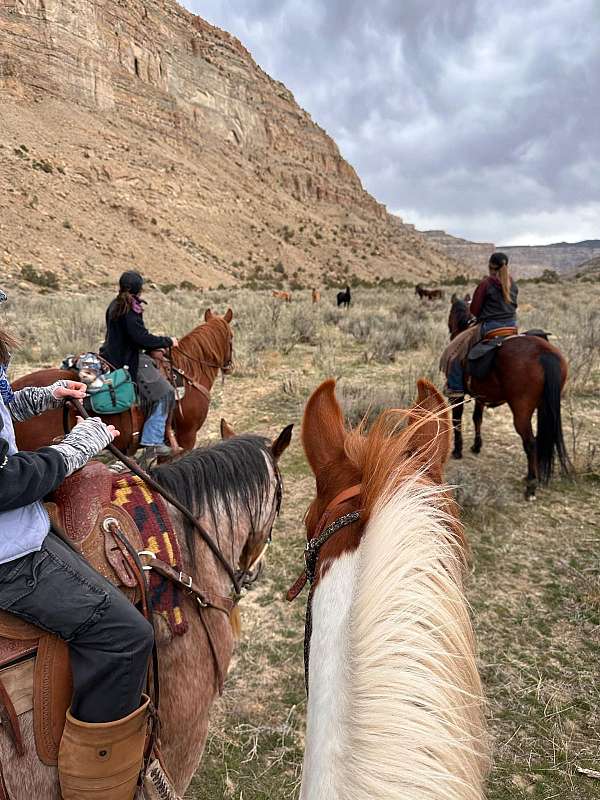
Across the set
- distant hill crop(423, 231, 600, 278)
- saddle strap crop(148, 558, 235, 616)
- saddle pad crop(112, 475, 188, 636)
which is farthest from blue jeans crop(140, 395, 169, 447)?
distant hill crop(423, 231, 600, 278)

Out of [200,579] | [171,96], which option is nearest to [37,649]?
[200,579]

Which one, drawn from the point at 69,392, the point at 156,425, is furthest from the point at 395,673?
the point at 156,425

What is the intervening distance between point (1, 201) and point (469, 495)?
34.3m

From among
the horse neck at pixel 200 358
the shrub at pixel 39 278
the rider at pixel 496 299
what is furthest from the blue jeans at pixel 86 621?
the shrub at pixel 39 278

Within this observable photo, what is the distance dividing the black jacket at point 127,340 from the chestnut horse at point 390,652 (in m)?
3.57

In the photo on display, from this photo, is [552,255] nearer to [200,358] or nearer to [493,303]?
[493,303]

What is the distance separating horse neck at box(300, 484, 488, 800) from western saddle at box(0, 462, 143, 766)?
873 millimetres

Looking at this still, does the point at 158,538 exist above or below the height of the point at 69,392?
below

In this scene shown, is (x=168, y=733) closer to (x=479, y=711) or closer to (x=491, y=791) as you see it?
(x=479, y=711)

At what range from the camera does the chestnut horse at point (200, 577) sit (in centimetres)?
142

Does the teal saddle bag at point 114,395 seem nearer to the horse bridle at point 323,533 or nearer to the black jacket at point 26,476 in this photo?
the black jacket at point 26,476

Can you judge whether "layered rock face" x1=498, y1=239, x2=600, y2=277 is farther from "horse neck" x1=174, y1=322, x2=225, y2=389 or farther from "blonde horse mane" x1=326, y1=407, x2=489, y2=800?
"blonde horse mane" x1=326, y1=407, x2=489, y2=800

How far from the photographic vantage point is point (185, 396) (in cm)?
486

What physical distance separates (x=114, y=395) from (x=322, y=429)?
2.98 metres
